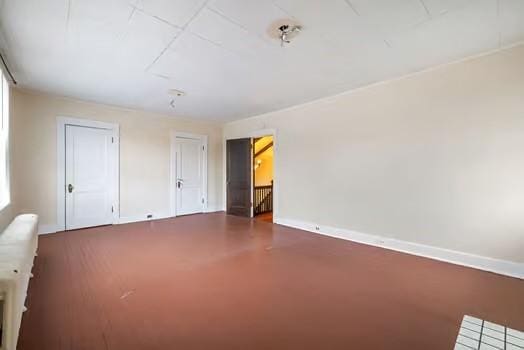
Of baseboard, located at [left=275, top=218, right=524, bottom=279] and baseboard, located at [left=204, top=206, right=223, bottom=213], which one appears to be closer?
baseboard, located at [left=275, top=218, right=524, bottom=279]

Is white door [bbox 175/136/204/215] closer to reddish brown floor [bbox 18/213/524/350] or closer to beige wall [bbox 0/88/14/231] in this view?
reddish brown floor [bbox 18/213/524/350]

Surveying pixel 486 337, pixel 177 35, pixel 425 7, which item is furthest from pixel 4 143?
pixel 486 337

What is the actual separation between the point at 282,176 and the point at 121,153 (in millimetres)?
3494

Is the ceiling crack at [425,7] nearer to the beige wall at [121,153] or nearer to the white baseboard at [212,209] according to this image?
the beige wall at [121,153]

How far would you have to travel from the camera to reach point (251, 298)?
7.21 ft

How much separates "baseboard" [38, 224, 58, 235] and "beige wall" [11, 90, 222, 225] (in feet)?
0.22

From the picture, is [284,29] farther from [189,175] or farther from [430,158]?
[189,175]

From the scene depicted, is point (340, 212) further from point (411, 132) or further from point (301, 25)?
point (301, 25)

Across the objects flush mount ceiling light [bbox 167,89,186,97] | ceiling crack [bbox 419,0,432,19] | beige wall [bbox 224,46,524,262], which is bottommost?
beige wall [bbox 224,46,524,262]

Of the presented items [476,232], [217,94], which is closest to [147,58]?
[217,94]

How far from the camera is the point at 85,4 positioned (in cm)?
191

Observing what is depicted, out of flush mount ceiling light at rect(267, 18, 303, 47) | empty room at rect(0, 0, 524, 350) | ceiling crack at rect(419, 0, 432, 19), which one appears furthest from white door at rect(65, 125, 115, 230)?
ceiling crack at rect(419, 0, 432, 19)

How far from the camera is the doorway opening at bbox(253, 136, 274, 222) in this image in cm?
633

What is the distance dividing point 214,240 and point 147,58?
2.83 metres
